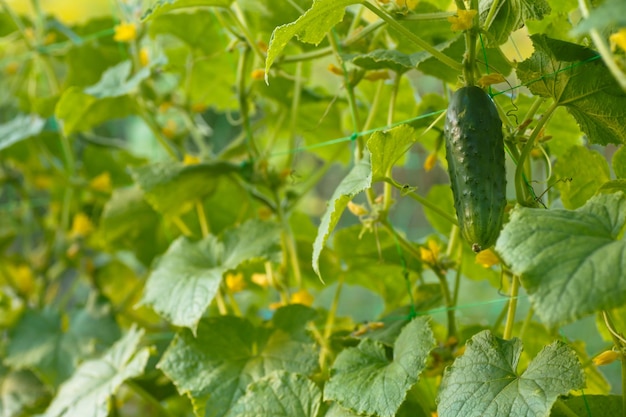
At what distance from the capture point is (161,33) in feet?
4.14

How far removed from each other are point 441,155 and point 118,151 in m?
0.74

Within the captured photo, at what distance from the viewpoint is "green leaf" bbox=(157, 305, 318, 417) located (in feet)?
2.96

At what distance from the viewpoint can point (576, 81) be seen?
66cm

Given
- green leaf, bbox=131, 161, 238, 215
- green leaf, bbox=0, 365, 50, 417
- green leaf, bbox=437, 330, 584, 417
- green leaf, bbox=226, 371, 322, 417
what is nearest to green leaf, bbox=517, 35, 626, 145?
green leaf, bbox=437, 330, 584, 417

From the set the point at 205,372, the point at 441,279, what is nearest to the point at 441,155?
the point at 441,279

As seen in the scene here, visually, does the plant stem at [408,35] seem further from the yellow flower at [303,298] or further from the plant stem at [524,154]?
the yellow flower at [303,298]

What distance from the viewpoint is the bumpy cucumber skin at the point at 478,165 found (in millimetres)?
651

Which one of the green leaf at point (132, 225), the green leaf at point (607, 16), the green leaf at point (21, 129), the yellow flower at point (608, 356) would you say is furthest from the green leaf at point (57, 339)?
the green leaf at point (607, 16)

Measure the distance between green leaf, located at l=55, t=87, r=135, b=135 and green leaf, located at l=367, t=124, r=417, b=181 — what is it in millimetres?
632

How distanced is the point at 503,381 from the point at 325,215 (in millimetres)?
218

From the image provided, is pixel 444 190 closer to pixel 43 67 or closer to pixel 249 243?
pixel 249 243

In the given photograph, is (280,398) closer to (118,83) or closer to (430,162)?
(430,162)

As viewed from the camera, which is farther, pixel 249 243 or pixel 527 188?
pixel 249 243

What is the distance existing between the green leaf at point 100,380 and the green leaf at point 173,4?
1.46 ft
